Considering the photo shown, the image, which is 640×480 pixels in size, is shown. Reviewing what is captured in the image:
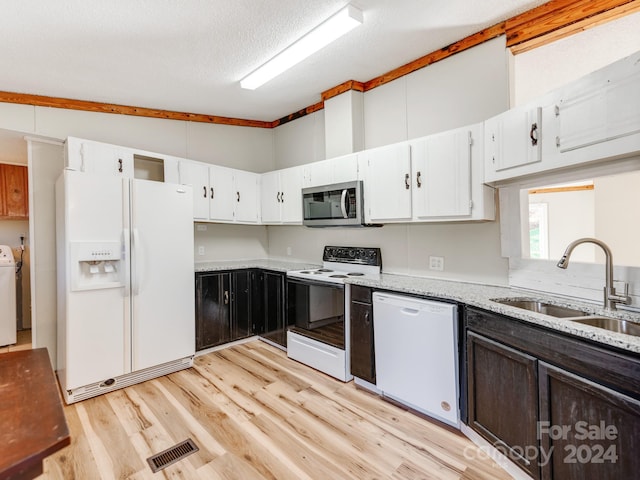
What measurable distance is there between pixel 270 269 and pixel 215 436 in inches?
71.3

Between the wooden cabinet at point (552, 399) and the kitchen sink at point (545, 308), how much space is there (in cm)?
36

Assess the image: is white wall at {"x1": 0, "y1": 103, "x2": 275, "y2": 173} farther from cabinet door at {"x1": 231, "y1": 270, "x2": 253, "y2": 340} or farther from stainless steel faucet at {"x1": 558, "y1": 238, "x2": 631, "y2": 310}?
stainless steel faucet at {"x1": 558, "y1": 238, "x2": 631, "y2": 310}

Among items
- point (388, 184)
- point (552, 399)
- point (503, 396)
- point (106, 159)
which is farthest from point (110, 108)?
point (552, 399)

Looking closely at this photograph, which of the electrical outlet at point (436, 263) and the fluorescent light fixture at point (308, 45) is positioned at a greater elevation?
the fluorescent light fixture at point (308, 45)

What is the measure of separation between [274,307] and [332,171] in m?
1.64

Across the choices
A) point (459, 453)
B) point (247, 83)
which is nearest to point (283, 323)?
point (459, 453)

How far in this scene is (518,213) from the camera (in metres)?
2.32

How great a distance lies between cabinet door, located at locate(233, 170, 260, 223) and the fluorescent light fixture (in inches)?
45.7

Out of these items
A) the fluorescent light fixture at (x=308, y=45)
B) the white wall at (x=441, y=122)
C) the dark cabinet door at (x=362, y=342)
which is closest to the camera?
the fluorescent light fixture at (x=308, y=45)

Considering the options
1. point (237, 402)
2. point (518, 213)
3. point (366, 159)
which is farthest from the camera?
point (366, 159)

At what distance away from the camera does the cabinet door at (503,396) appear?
1601 mm

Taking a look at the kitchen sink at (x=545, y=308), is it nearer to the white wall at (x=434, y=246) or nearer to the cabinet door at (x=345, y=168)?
the white wall at (x=434, y=246)

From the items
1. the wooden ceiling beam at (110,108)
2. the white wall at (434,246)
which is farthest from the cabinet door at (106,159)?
the white wall at (434,246)

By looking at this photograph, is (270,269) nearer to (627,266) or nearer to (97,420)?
(97,420)
